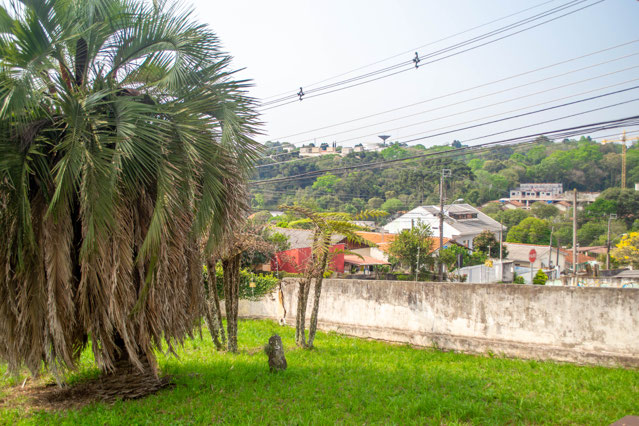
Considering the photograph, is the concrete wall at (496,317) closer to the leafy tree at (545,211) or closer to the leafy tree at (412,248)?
the leafy tree at (412,248)

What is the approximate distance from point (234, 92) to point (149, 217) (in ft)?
6.34

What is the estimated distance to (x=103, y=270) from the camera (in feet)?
17.9

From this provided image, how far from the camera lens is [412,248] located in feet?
98.2

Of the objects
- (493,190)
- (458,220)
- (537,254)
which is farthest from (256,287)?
(493,190)

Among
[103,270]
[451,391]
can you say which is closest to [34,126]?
[103,270]

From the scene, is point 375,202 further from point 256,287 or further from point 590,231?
point 256,287

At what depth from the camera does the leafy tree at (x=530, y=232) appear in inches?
1924

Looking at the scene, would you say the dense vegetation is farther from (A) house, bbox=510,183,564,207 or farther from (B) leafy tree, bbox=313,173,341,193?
(A) house, bbox=510,183,564,207

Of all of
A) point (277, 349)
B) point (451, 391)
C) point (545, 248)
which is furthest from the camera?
point (545, 248)

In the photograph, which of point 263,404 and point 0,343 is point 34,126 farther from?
point 263,404

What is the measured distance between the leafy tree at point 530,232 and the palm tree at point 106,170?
48.5 metres

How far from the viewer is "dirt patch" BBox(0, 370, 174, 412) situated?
621 cm

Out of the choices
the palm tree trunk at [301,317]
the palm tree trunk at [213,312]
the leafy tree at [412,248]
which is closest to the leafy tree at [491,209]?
the leafy tree at [412,248]

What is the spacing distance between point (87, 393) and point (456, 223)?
42224mm
